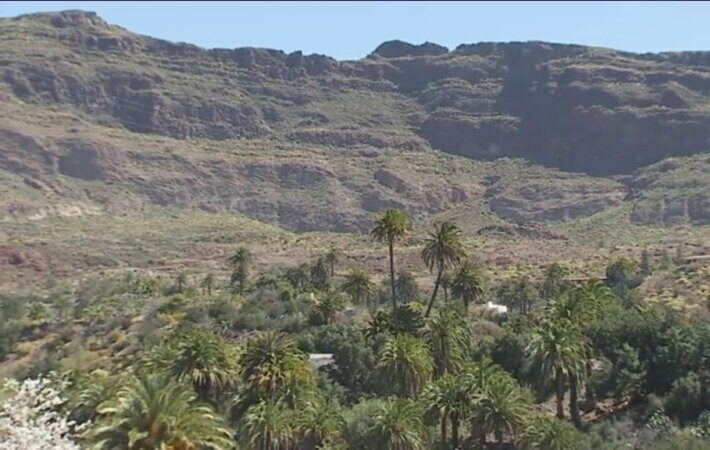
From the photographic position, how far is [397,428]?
41969 mm

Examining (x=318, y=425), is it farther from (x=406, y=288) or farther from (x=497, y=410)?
(x=406, y=288)

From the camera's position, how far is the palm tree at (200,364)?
46125 millimetres

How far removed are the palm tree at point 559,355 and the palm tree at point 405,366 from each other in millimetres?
6422

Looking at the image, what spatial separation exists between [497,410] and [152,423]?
21.9 meters

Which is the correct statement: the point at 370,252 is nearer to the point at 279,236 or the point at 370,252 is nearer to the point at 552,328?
the point at 279,236

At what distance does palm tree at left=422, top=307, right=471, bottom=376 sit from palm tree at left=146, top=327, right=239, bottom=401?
12802 millimetres

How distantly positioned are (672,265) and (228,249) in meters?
71.4

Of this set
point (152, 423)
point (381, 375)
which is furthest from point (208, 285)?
point (152, 423)

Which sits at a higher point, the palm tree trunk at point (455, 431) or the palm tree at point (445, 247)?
the palm tree at point (445, 247)

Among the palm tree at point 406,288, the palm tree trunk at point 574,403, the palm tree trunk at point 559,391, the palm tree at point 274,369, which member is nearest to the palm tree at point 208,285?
the palm tree at point 406,288

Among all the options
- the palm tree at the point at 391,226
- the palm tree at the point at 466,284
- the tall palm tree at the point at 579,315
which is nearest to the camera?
the tall palm tree at the point at 579,315

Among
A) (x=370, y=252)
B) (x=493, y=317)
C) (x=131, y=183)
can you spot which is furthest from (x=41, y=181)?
(x=493, y=317)

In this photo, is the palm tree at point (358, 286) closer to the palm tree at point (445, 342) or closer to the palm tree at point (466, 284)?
the palm tree at point (466, 284)

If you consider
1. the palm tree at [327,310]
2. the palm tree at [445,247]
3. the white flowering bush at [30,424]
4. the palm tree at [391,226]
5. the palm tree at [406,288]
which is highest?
the white flowering bush at [30,424]
